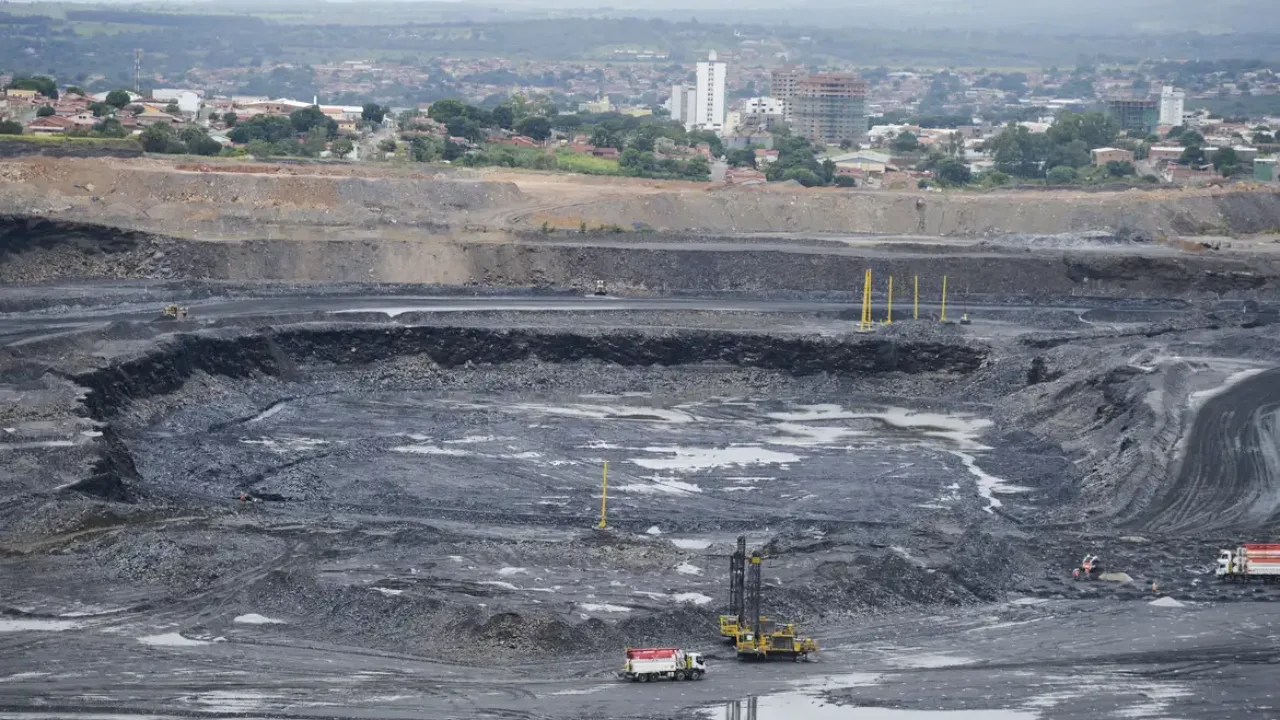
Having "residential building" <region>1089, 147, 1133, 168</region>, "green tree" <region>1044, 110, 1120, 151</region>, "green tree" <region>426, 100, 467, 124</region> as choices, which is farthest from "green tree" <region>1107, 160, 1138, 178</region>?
"green tree" <region>426, 100, 467, 124</region>

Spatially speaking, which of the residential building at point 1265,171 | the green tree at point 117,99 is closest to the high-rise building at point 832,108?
the residential building at point 1265,171

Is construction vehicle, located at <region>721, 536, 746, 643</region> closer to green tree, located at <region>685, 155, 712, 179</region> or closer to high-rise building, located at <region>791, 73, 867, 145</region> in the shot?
green tree, located at <region>685, 155, 712, 179</region>

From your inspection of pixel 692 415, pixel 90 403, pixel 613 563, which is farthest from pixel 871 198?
pixel 613 563

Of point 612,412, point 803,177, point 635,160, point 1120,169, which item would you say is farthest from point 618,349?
point 1120,169

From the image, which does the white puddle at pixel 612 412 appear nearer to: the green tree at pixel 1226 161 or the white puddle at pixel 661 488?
the white puddle at pixel 661 488

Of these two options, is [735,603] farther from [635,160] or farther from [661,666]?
[635,160]

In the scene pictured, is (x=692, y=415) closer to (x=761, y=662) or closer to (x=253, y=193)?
(x=761, y=662)

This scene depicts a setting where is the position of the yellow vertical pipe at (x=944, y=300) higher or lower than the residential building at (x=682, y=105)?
higher
